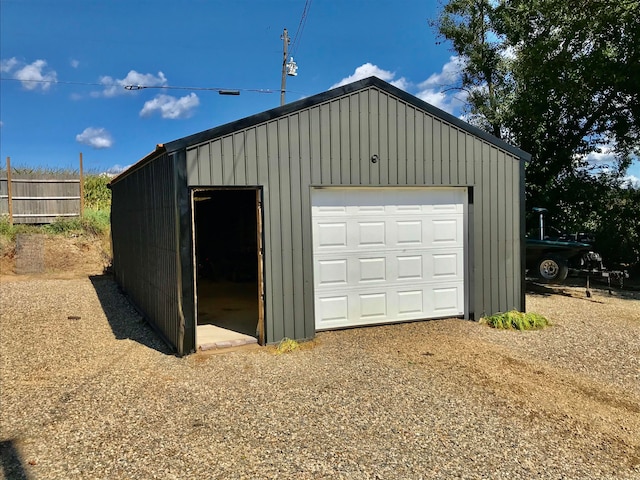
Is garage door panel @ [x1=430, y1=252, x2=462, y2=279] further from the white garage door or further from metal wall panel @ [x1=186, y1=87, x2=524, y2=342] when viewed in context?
metal wall panel @ [x1=186, y1=87, x2=524, y2=342]

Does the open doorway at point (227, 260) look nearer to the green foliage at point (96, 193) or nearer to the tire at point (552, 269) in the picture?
the green foliage at point (96, 193)

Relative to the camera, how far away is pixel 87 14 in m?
12.4

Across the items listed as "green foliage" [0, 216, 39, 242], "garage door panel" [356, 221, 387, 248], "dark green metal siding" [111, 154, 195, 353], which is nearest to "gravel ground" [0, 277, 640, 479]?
"dark green metal siding" [111, 154, 195, 353]

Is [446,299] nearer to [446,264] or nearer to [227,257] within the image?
[446,264]

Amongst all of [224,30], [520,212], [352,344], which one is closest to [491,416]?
[352,344]

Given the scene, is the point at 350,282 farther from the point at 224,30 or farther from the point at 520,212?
the point at 224,30

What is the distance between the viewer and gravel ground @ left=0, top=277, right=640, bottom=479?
3049 millimetres

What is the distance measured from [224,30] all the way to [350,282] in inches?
414

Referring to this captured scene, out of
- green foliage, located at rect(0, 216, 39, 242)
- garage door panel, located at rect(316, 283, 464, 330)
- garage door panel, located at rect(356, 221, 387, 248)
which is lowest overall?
garage door panel, located at rect(316, 283, 464, 330)

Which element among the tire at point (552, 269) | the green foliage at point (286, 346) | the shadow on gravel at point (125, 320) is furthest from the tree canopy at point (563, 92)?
the shadow on gravel at point (125, 320)

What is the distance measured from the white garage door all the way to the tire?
4.02 metres

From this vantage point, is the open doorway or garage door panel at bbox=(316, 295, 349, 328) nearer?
garage door panel at bbox=(316, 295, 349, 328)

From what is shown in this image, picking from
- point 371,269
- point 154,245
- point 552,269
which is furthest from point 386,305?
point 552,269

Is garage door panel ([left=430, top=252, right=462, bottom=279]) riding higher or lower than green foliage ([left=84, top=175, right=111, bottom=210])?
lower
